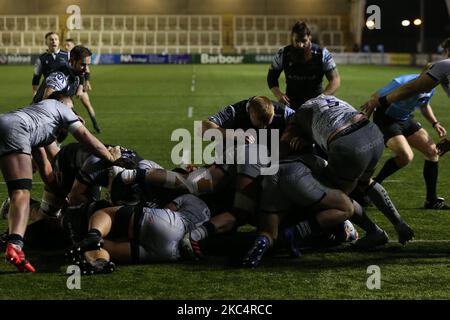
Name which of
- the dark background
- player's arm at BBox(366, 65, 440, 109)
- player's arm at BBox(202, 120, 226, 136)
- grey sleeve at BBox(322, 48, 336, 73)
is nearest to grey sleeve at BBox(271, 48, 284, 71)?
grey sleeve at BBox(322, 48, 336, 73)

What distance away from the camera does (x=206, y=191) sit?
7.12 metres

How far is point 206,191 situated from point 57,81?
3.51 m

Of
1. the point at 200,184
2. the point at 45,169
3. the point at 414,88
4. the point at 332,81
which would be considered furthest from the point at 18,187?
the point at 332,81

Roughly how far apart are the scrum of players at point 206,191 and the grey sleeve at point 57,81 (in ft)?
6.96

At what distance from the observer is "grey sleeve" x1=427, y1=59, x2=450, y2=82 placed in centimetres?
676

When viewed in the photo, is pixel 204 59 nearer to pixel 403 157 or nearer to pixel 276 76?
pixel 276 76

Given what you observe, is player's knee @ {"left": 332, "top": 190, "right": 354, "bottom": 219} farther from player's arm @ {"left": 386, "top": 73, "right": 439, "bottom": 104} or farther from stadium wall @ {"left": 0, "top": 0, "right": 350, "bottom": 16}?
stadium wall @ {"left": 0, "top": 0, "right": 350, "bottom": 16}

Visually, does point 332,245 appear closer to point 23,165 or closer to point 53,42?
Answer: point 23,165

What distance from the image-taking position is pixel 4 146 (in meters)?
6.44

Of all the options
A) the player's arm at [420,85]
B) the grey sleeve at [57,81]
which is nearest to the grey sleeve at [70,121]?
the player's arm at [420,85]

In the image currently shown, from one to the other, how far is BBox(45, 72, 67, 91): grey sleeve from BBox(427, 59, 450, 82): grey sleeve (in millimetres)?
4717

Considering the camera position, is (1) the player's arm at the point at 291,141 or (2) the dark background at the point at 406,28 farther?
(2) the dark background at the point at 406,28

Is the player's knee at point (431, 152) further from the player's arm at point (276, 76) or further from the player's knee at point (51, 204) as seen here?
the player's knee at point (51, 204)

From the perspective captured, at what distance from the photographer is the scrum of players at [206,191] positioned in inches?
254
